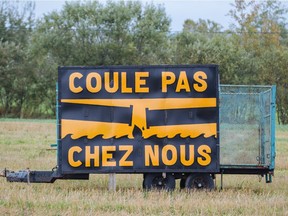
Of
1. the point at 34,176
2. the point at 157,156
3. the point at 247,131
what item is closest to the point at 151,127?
the point at 157,156

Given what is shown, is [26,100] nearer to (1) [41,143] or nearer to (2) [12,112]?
(2) [12,112]

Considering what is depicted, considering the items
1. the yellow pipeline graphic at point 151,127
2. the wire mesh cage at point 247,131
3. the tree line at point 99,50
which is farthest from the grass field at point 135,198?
the tree line at point 99,50

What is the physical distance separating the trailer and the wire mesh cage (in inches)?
19.3

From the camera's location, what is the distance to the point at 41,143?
87.0ft

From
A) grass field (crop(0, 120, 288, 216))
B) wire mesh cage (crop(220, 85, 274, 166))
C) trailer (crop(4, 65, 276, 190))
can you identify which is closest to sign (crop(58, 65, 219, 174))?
trailer (crop(4, 65, 276, 190))

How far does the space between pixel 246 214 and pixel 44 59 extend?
44.1 metres

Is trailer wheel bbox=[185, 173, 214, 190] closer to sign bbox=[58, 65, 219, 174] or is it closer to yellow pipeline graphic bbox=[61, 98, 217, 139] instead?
sign bbox=[58, 65, 219, 174]

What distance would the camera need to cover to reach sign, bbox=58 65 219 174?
1448 cm

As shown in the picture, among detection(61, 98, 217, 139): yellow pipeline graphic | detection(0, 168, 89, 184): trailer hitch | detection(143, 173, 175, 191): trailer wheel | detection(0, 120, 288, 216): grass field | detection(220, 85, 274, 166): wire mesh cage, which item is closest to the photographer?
detection(0, 120, 288, 216): grass field

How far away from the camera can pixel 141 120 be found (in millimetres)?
14500

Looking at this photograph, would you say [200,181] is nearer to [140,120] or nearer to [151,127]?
[151,127]

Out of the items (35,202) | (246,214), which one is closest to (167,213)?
(246,214)

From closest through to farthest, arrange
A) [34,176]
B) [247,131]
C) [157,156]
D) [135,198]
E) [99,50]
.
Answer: [135,198] → [157,156] → [34,176] → [247,131] → [99,50]

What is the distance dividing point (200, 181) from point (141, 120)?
1700 mm
